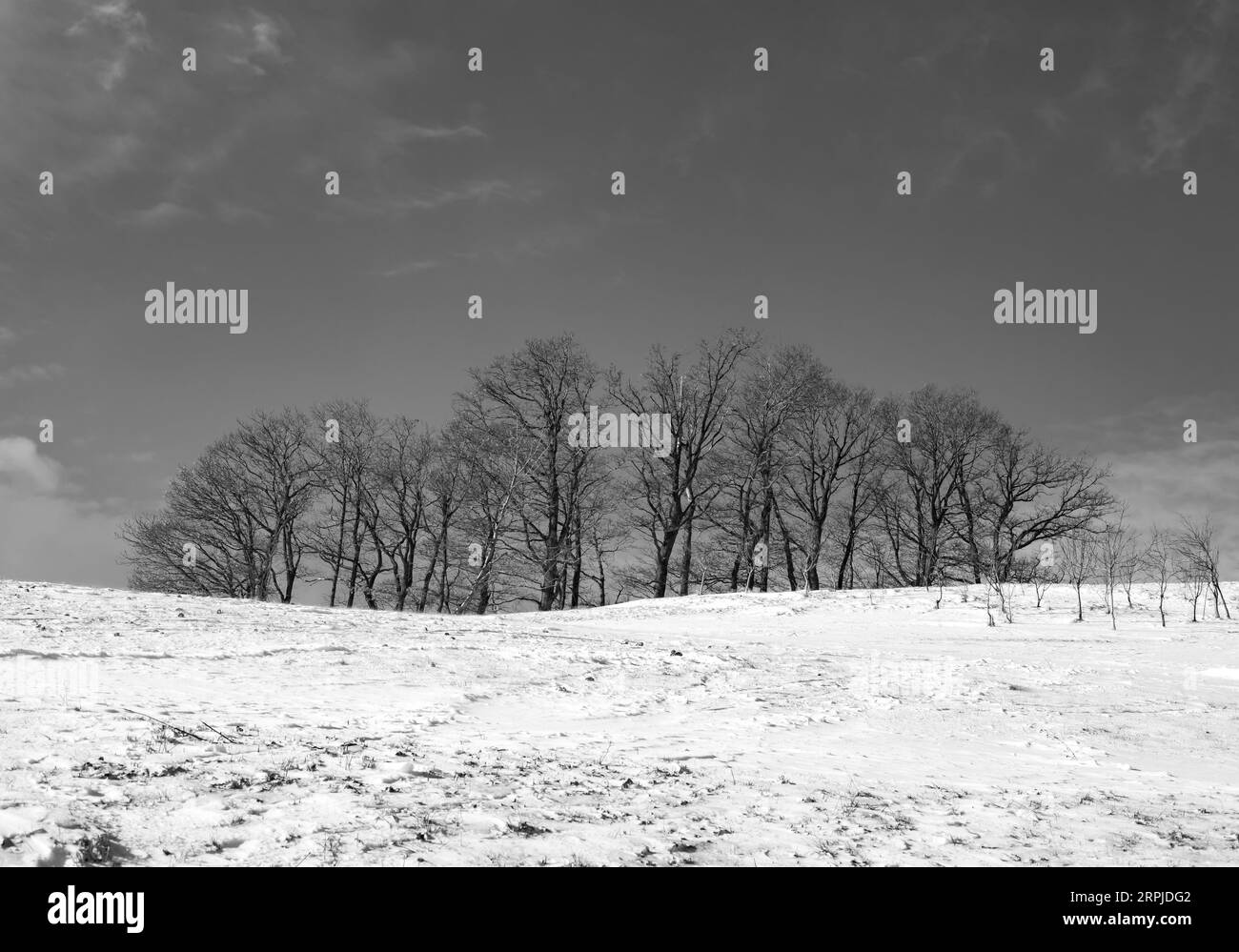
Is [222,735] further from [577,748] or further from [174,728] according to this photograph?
[577,748]

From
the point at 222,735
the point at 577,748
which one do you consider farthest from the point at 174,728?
the point at 577,748

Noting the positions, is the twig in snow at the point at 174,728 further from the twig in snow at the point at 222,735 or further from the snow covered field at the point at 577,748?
the twig in snow at the point at 222,735

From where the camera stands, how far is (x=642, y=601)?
→ 108 ft

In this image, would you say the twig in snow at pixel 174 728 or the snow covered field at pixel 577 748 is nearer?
the snow covered field at pixel 577 748

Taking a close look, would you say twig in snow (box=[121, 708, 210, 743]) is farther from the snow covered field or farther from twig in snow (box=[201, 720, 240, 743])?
twig in snow (box=[201, 720, 240, 743])

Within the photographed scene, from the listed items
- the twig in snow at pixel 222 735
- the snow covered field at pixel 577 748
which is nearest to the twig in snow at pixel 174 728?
the snow covered field at pixel 577 748

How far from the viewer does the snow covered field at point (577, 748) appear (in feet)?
15.1

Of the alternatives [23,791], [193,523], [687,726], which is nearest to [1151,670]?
[687,726]

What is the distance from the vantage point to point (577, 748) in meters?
7.85

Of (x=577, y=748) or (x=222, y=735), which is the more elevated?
(x=222, y=735)

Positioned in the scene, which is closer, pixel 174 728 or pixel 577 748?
pixel 174 728

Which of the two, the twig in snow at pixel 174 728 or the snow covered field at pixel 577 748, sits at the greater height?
the twig in snow at pixel 174 728

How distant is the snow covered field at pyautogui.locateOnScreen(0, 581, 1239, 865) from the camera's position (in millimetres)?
4613
